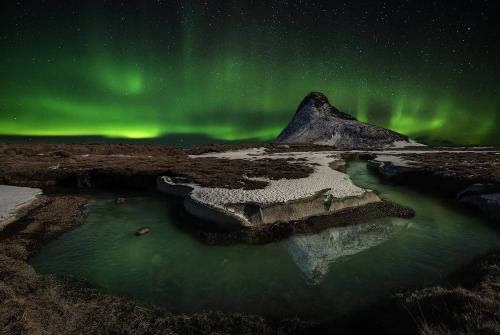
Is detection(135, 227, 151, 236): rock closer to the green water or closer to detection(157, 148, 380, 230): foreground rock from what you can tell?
the green water

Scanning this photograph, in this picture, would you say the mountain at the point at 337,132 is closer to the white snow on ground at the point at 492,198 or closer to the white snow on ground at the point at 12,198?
the white snow on ground at the point at 492,198

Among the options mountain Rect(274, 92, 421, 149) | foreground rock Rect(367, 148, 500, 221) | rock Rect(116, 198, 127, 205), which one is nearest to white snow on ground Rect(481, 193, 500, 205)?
foreground rock Rect(367, 148, 500, 221)

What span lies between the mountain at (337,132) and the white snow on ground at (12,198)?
125 m

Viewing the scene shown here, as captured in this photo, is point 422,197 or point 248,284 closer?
point 248,284

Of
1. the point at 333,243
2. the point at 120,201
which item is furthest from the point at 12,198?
the point at 333,243

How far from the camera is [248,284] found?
9.77 meters

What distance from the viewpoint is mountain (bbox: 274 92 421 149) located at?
5369 inches

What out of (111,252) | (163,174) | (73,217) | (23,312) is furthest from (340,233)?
(163,174)

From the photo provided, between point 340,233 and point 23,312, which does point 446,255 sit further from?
point 23,312

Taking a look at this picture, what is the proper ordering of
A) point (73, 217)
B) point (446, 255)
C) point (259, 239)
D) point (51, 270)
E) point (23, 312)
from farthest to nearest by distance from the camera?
1. point (73, 217)
2. point (259, 239)
3. point (446, 255)
4. point (51, 270)
5. point (23, 312)

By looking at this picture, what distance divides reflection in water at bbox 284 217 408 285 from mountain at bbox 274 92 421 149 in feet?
384

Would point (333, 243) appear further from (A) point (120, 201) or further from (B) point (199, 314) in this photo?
(A) point (120, 201)

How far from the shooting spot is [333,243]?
1323 cm

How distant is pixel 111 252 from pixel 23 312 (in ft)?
19.4
